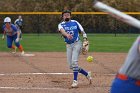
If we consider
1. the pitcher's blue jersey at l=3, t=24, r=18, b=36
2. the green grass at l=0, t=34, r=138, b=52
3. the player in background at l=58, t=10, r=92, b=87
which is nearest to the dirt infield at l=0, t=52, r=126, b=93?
the player in background at l=58, t=10, r=92, b=87

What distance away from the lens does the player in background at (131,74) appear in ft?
16.2

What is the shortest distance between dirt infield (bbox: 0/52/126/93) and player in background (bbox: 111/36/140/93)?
535 centimetres

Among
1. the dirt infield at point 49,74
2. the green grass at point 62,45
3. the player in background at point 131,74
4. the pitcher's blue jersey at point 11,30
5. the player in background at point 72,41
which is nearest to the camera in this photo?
the player in background at point 131,74

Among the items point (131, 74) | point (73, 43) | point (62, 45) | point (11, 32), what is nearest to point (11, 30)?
point (11, 32)

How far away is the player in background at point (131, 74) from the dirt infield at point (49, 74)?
5.35 meters

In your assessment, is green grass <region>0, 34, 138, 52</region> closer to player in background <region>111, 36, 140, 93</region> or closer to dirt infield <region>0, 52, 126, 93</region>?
dirt infield <region>0, 52, 126, 93</region>

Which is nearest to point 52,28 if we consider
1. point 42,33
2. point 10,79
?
point 42,33

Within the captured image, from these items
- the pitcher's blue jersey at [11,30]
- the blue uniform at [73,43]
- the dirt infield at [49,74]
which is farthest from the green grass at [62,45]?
the blue uniform at [73,43]

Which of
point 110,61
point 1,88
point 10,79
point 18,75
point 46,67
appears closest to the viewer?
point 1,88

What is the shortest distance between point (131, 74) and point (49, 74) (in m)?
8.58

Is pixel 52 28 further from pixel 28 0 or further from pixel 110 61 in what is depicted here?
pixel 110 61

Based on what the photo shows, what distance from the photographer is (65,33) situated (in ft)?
35.8

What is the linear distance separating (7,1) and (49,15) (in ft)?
33.6

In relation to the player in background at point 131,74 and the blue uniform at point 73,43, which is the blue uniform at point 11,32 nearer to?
the blue uniform at point 73,43
